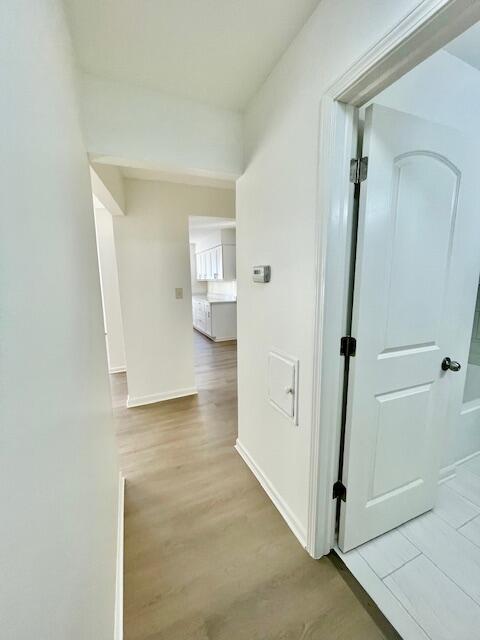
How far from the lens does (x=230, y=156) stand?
1.75 metres

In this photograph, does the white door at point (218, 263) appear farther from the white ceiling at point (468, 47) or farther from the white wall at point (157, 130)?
the white ceiling at point (468, 47)

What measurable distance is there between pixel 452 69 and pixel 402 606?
2524 millimetres

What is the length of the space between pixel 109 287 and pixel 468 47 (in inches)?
Result: 165

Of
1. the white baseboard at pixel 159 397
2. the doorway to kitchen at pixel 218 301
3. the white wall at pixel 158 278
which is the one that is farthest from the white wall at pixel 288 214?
the doorway to kitchen at pixel 218 301

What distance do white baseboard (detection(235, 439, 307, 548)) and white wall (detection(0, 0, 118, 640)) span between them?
947 millimetres

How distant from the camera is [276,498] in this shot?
5.49ft

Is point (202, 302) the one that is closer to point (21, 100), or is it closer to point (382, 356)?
point (382, 356)

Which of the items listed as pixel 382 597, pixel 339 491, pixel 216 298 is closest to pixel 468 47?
pixel 339 491

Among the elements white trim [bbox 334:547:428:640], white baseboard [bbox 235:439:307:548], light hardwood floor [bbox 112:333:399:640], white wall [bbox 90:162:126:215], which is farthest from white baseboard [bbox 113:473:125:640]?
white wall [bbox 90:162:126:215]

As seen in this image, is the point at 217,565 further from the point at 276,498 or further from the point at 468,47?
the point at 468,47

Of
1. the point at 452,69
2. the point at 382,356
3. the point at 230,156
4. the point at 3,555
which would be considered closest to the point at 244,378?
the point at 382,356

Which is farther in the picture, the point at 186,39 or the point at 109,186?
the point at 109,186

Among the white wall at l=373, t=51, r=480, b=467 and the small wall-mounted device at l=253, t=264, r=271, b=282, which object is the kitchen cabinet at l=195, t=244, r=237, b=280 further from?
the white wall at l=373, t=51, r=480, b=467

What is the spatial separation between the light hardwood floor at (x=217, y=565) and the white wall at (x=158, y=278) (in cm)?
98
